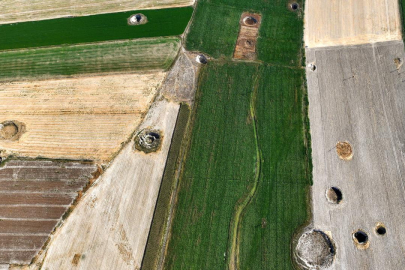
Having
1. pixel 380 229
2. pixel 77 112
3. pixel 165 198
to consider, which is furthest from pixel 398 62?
pixel 77 112

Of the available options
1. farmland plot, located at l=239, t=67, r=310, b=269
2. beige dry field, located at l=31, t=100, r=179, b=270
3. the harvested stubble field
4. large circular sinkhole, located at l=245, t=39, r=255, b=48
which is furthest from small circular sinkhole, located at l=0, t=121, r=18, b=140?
large circular sinkhole, located at l=245, t=39, r=255, b=48

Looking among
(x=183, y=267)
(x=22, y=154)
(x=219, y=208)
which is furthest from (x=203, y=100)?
(x=22, y=154)

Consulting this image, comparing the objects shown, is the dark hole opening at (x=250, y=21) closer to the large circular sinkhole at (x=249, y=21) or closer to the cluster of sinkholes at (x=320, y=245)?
the large circular sinkhole at (x=249, y=21)

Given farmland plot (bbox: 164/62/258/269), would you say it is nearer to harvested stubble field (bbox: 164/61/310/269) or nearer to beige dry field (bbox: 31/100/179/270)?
harvested stubble field (bbox: 164/61/310/269)

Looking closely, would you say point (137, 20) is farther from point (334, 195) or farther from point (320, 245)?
point (320, 245)

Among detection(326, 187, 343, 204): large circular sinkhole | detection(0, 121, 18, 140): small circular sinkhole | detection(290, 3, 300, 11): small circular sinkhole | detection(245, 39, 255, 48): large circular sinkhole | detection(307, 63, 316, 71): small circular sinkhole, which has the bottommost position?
detection(326, 187, 343, 204): large circular sinkhole

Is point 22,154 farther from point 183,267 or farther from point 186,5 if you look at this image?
point 186,5
